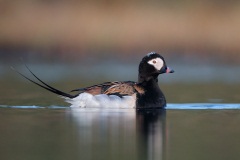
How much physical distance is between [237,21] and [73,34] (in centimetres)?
409

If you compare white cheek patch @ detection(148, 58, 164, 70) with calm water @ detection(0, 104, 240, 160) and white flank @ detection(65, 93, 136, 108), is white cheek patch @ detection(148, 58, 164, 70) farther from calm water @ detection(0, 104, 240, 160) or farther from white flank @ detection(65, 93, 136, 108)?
white flank @ detection(65, 93, 136, 108)

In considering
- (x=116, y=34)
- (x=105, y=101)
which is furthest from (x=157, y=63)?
(x=116, y=34)

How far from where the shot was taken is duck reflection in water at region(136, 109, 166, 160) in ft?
36.0

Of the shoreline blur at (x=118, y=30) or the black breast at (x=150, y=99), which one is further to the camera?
the shoreline blur at (x=118, y=30)

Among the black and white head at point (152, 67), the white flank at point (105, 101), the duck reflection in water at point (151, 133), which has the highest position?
the black and white head at point (152, 67)

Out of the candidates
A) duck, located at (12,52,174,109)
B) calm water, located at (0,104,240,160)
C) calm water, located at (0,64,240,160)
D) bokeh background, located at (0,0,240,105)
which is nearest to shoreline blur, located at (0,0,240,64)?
bokeh background, located at (0,0,240,105)

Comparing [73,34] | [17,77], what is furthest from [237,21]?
[17,77]

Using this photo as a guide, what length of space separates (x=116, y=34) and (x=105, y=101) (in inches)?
430

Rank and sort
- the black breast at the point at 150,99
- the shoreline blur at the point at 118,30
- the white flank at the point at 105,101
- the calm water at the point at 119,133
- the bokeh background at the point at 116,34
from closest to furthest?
the calm water at the point at 119,133 < the white flank at the point at 105,101 < the black breast at the point at 150,99 < the bokeh background at the point at 116,34 < the shoreline blur at the point at 118,30

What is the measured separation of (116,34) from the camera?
25750 millimetres

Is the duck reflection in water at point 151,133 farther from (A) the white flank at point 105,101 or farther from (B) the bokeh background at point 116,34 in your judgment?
(B) the bokeh background at point 116,34

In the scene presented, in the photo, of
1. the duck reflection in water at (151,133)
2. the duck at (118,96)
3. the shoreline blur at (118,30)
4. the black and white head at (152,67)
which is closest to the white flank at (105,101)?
the duck at (118,96)

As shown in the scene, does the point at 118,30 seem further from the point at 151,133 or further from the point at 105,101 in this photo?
the point at 151,133

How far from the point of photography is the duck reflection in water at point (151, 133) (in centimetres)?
1096
